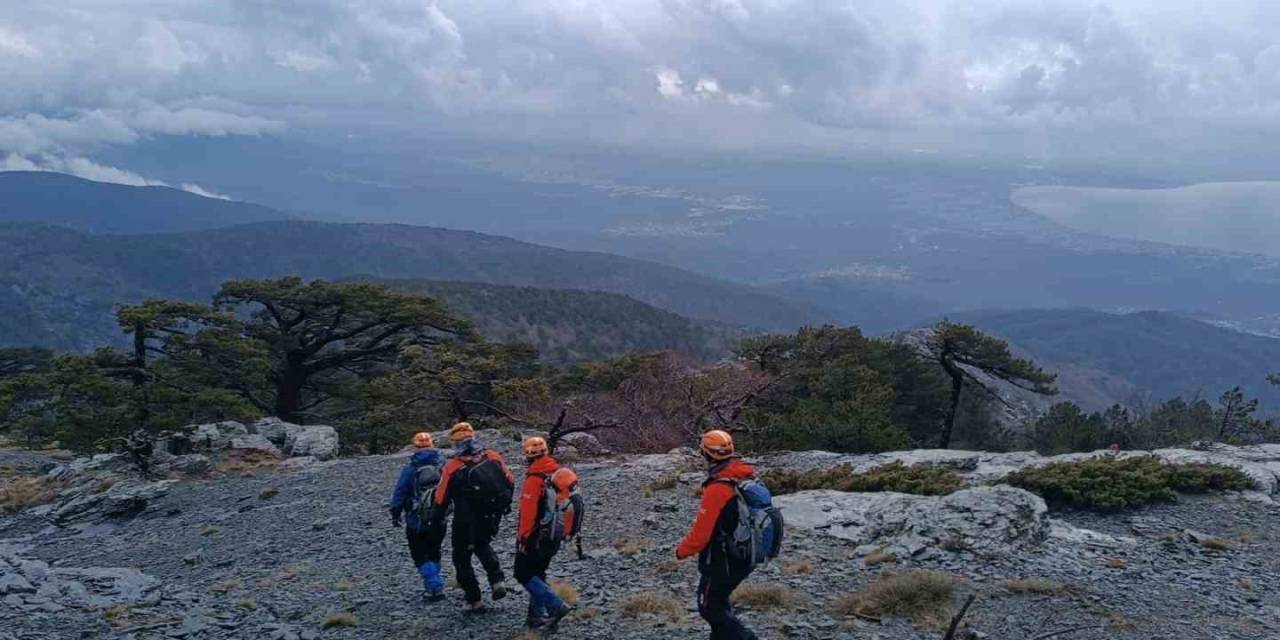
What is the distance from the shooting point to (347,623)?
9.40 m

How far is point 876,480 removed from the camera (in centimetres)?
1451

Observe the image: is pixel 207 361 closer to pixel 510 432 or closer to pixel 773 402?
pixel 510 432

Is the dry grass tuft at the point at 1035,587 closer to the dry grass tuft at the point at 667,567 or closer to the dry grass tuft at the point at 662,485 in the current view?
the dry grass tuft at the point at 667,567

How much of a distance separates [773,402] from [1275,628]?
17.2m

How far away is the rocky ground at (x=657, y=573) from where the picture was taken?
28.8ft

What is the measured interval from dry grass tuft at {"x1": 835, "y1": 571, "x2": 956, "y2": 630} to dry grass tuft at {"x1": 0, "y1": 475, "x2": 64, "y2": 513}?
17350 mm

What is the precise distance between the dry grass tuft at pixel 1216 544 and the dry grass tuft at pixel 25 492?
68.1ft

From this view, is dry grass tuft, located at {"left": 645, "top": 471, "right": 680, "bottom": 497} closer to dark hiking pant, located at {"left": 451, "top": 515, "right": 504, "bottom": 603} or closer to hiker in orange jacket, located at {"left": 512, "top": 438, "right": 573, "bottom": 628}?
dark hiking pant, located at {"left": 451, "top": 515, "right": 504, "bottom": 603}

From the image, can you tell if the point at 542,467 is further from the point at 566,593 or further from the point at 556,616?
the point at 566,593

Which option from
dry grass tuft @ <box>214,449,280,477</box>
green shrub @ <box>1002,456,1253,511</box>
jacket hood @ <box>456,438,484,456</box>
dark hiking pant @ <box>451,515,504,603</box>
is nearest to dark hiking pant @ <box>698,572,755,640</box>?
dark hiking pant @ <box>451,515,504,603</box>

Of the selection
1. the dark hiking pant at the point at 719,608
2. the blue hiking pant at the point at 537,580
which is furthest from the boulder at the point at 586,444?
the dark hiking pant at the point at 719,608

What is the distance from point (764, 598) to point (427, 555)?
3.66 meters

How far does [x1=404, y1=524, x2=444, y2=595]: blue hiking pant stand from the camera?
952 centimetres

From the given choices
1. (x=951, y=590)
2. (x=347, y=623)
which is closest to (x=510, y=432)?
(x=347, y=623)
